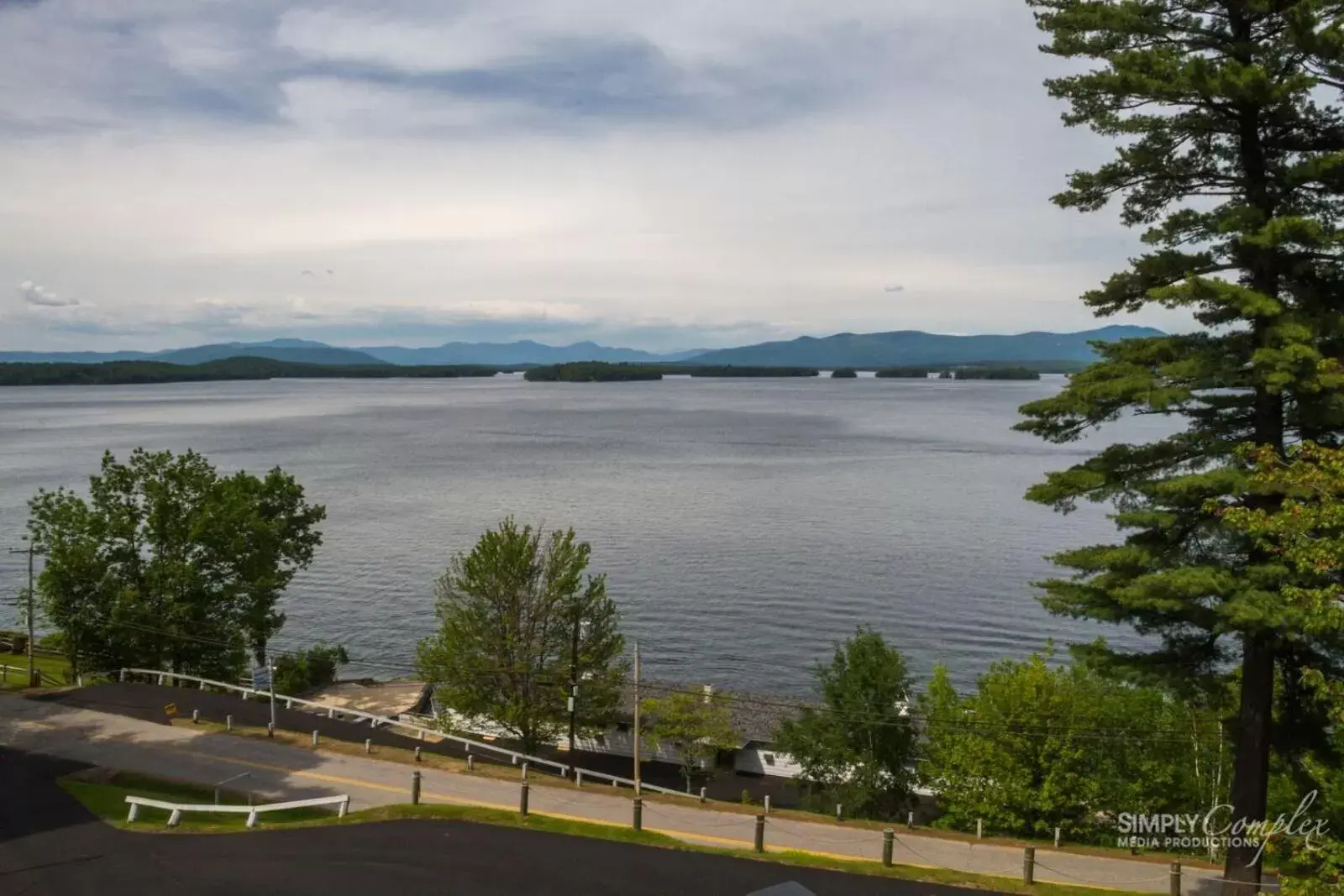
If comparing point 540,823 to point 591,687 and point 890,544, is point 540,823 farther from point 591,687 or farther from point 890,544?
point 890,544

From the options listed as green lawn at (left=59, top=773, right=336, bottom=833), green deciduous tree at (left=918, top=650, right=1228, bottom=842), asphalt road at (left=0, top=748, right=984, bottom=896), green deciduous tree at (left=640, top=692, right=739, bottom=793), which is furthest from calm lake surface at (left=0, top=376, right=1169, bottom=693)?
asphalt road at (left=0, top=748, right=984, bottom=896)

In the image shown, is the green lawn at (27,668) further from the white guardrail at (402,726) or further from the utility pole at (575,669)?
the utility pole at (575,669)

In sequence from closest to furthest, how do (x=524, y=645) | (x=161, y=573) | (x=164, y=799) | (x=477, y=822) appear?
(x=477, y=822) < (x=164, y=799) < (x=524, y=645) < (x=161, y=573)

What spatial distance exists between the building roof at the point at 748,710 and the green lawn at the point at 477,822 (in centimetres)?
1930

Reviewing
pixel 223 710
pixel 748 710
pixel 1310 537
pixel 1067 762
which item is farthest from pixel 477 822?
pixel 748 710

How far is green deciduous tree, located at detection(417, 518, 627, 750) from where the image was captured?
33.9 m

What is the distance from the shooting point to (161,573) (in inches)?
1481

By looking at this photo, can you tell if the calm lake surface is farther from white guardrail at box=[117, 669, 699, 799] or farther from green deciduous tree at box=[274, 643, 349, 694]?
white guardrail at box=[117, 669, 699, 799]

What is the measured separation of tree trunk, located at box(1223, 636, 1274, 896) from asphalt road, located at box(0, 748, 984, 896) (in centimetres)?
496

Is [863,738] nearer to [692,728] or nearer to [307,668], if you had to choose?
[692,728]

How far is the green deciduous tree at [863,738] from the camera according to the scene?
31.0 metres

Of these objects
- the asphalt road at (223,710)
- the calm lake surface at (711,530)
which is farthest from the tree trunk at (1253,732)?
the calm lake surface at (711,530)

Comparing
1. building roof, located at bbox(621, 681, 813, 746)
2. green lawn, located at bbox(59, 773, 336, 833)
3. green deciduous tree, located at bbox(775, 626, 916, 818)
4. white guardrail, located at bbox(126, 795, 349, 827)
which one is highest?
white guardrail, located at bbox(126, 795, 349, 827)

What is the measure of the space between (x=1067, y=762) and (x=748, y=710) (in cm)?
1728
